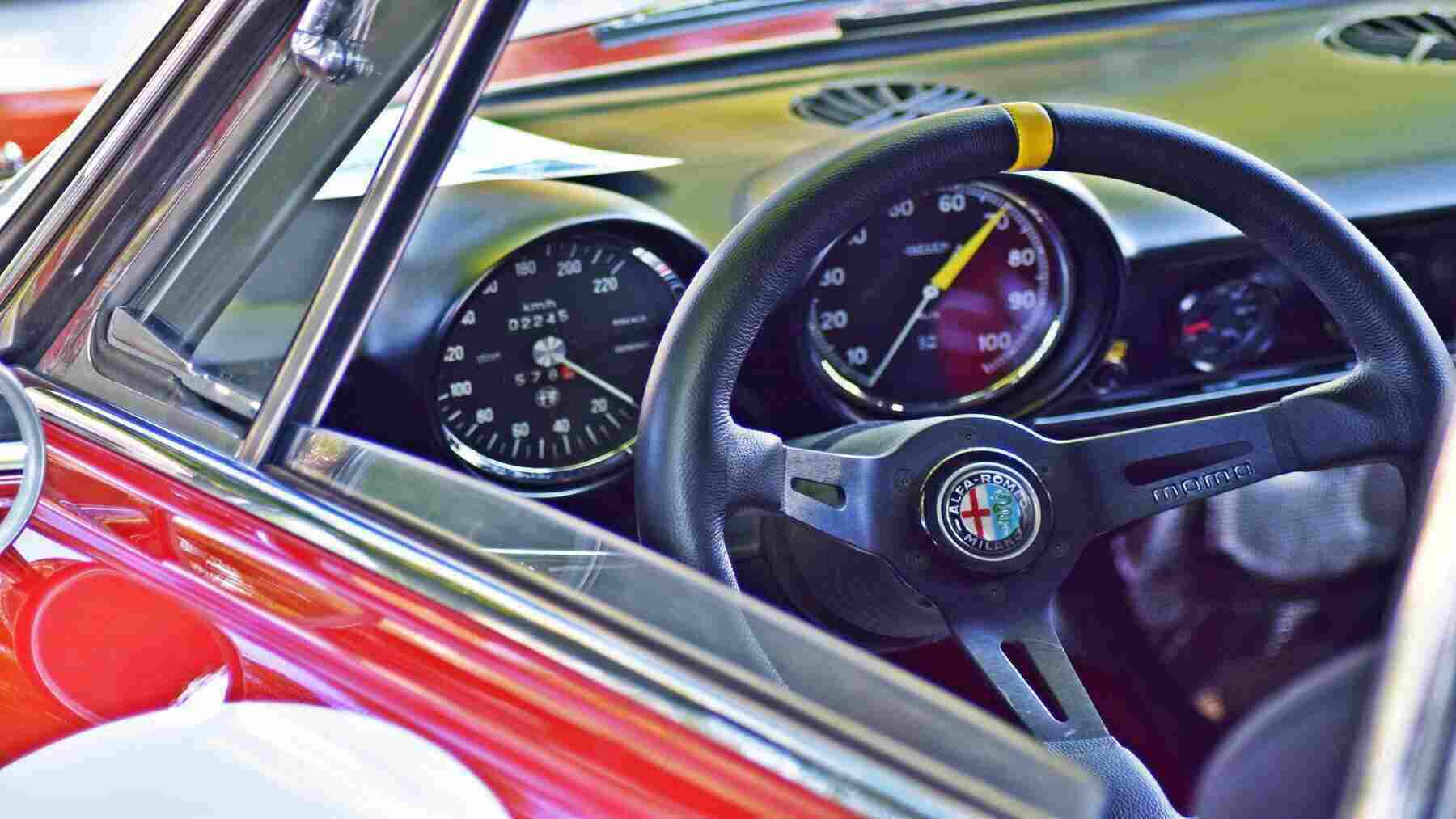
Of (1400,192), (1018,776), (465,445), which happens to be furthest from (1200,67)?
(1018,776)

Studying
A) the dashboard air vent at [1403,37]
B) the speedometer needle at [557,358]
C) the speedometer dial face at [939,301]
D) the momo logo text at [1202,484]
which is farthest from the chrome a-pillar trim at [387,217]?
the dashboard air vent at [1403,37]

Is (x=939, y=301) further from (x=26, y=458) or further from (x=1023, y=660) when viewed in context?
(x=26, y=458)

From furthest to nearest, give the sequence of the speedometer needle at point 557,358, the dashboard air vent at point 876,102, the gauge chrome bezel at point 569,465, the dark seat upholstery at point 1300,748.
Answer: the dashboard air vent at point 876,102, the speedometer needle at point 557,358, the gauge chrome bezel at point 569,465, the dark seat upholstery at point 1300,748

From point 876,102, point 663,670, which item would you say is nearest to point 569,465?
point 876,102

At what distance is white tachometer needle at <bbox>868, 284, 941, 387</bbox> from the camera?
2.29 meters

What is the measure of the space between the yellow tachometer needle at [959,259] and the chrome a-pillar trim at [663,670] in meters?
1.29

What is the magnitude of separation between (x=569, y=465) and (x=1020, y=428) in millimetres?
819

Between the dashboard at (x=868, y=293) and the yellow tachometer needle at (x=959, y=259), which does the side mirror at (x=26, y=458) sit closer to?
the dashboard at (x=868, y=293)

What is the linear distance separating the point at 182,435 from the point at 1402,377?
105 cm

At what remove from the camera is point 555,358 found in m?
2.21

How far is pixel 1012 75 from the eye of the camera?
2.53 metres

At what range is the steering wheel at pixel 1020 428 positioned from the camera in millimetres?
1390

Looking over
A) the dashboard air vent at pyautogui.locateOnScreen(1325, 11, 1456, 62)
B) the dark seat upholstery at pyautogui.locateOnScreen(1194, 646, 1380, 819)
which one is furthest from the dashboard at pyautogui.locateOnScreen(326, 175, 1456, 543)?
the dark seat upholstery at pyautogui.locateOnScreen(1194, 646, 1380, 819)

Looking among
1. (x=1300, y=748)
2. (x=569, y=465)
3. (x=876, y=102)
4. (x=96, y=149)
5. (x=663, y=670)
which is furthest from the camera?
(x=876, y=102)
